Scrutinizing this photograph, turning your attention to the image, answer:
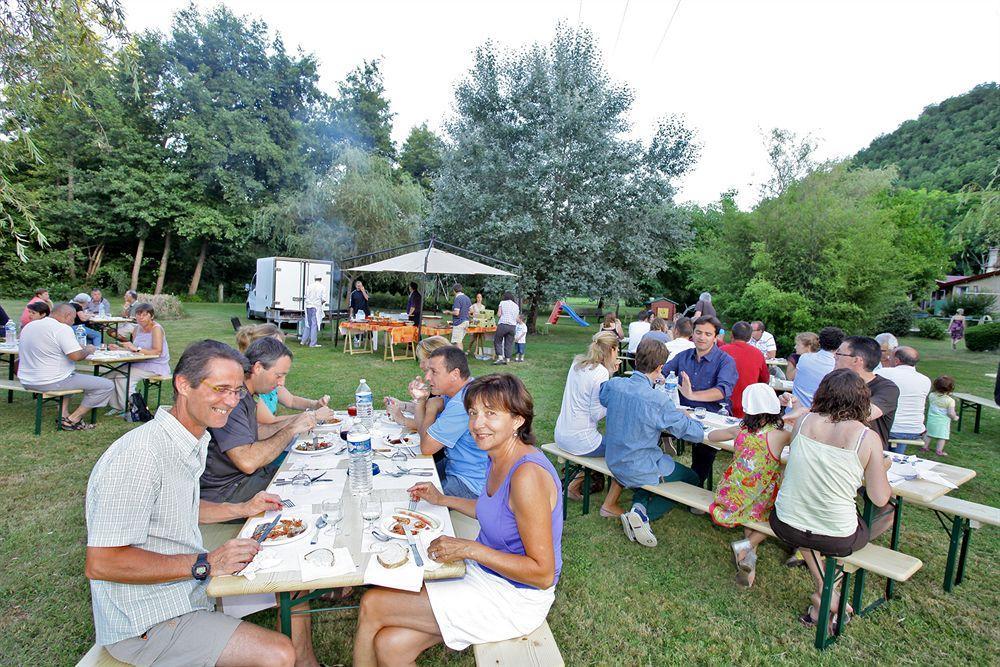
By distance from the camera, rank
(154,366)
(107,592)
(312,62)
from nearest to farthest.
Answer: (107,592)
(154,366)
(312,62)

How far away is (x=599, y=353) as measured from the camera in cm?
424

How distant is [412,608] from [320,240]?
20998 millimetres

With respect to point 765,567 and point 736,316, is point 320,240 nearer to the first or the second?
point 736,316

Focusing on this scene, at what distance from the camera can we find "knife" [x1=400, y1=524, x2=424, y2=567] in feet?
6.53

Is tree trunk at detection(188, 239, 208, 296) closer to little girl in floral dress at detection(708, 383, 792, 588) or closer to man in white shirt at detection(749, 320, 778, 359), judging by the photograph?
man in white shirt at detection(749, 320, 778, 359)

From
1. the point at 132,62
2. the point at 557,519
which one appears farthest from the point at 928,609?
the point at 132,62

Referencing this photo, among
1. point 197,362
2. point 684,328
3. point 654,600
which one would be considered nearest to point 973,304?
point 684,328

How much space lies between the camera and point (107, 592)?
68.8 inches

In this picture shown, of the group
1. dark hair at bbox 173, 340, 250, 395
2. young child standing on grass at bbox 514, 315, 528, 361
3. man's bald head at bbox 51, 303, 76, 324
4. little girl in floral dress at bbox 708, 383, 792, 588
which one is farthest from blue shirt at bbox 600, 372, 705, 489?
young child standing on grass at bbox 514, 315, 528, 361

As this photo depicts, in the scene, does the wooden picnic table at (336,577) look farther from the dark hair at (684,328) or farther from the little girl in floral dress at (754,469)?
the dark hair at (684,328)

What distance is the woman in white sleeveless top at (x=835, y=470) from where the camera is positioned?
2697 millimetres

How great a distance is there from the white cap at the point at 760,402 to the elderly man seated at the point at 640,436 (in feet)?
2.09

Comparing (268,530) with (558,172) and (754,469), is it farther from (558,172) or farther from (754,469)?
(558,172)

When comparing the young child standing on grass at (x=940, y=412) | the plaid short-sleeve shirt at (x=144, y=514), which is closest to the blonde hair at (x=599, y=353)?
the plaid short-sleeve shirt at (x=144, y=514)
